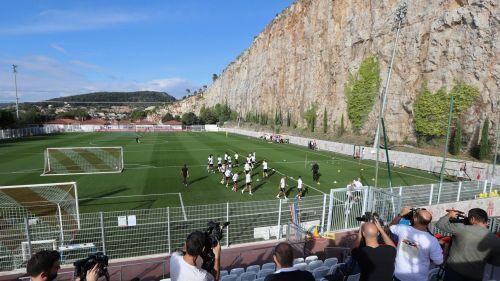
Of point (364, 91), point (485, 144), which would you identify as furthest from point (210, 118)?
point (485, 144)

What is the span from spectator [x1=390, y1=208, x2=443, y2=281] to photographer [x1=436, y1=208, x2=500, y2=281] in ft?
1.45

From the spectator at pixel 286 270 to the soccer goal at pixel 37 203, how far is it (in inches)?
451

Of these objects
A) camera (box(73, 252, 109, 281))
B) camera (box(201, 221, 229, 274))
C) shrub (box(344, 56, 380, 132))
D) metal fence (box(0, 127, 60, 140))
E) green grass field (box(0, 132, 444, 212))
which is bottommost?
metal fence (box(0, 127, 60, 140))

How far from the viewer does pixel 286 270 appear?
11.5 feet

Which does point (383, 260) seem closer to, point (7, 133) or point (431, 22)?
point (431, 22)

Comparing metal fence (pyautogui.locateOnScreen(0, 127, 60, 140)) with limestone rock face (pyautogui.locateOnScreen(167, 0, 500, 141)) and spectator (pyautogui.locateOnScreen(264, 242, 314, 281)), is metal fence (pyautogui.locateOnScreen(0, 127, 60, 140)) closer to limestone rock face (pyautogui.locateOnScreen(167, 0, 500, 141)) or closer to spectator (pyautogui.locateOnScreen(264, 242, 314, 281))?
limestone rock face (pyautogui.locateOnScreen(167, 0, 500, 141))

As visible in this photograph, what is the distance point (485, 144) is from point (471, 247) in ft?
103

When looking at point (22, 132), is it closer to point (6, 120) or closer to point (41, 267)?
point (6, 120)

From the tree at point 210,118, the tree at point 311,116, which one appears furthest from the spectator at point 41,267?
the tree at point 210,118

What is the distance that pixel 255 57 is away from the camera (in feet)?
343

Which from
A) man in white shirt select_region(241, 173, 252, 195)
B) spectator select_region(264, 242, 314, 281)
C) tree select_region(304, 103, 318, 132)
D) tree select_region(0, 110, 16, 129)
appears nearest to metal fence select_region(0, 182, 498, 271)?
man in white shirt select_region(241, 173, 252, 195)

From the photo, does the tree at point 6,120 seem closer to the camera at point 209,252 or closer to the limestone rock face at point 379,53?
the limestone rock face at point 379,53

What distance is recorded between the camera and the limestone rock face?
113 feet

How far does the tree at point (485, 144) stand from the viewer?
1198 inches
